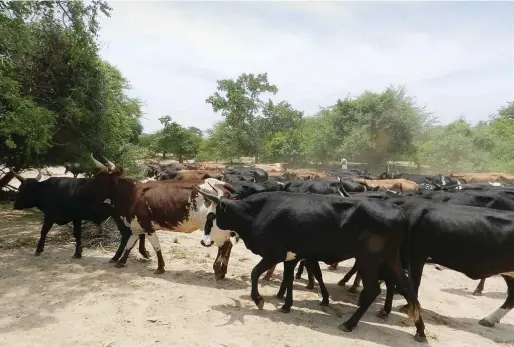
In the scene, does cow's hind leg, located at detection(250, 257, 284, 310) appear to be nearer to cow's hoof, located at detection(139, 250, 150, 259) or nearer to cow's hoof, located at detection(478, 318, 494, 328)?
cow's hoof, located at detection(478, 318, 494, 328)

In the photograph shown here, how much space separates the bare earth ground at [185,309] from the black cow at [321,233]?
1.32 ft

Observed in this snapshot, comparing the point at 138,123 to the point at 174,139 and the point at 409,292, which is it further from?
the point at 174,139

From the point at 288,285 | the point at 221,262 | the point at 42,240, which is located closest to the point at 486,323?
the point at 288,285

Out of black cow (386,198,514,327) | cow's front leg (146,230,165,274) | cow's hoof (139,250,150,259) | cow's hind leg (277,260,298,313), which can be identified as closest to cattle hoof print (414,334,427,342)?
black cow (386,198,514,327)

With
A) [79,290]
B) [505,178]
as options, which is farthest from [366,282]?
[505,178]

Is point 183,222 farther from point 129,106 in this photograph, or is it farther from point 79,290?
point 129,106

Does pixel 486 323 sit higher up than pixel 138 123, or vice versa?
pixel 138 123

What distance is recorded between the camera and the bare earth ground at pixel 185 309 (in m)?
5.24

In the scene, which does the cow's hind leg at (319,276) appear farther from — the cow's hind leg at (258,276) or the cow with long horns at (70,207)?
the cow with long horns at (70,207)

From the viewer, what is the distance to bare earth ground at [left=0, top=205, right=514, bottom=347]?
5.24 meters

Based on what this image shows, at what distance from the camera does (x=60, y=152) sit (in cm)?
1205

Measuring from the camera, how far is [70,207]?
870 centimetres

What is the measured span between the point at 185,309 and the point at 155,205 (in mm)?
2604

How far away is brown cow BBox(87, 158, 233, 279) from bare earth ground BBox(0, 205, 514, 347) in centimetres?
58
